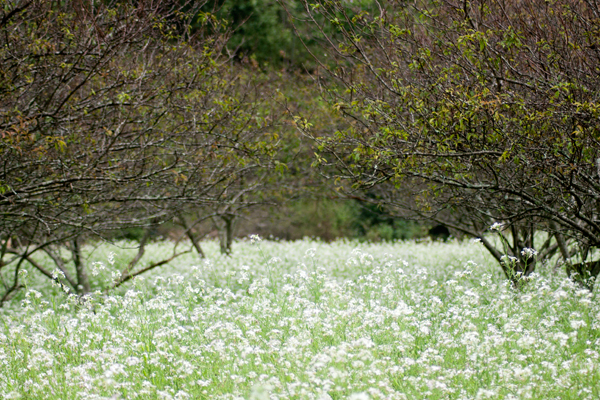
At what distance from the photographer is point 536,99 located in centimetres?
588

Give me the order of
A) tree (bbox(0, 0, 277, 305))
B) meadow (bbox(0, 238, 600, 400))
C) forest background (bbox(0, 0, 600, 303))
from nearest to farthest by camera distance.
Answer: meadow (bbox(0, 238, 600, 400)) → forest background (bbox(0, 0, 600, 303)) → tree (bbox(0, 0, 277, 305))

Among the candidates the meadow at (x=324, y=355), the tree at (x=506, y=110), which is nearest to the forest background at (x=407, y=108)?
the tree at (x=506, y=110)

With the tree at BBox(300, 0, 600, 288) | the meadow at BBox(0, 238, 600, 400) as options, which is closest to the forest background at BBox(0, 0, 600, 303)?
the tree at BBox(300, 0, 600, 288)

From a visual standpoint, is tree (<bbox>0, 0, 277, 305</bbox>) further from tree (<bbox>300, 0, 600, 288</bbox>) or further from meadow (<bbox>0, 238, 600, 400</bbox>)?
tree (<bbox>300, 0, 600, 288</bbox>)

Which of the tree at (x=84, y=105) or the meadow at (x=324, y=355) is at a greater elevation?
the tree at (x=84, y=105)

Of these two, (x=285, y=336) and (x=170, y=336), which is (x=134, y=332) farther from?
(x=285, y=336)

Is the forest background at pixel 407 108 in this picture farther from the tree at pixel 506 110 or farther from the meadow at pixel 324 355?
the meadow at pixel 324 355

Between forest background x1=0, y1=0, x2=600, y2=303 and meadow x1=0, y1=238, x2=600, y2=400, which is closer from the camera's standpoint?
meadow x1=0, y1=238, x2=600, y2=400

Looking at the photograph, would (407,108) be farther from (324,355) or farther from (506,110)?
(324,355)

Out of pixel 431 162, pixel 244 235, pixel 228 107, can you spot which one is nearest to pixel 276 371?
pixel 431 162

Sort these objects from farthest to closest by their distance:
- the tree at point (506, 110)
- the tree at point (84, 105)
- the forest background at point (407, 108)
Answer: the tree at point (84, 105) → the forest background at point (407, 108) → the tree at point (506, 110)

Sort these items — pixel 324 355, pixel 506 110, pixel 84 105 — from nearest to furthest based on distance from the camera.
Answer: pixel 324 355 < pixel 506 110 < pixel 84 105

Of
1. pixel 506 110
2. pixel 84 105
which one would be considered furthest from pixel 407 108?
pixel 84 105

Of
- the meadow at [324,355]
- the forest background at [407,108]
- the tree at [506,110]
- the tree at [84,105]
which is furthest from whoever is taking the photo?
the tree at [84,105]
